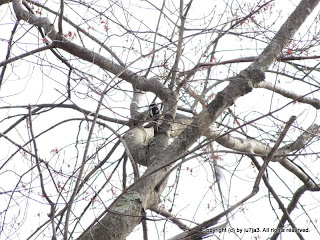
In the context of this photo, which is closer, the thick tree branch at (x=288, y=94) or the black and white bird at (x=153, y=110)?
the black and white bird at (x=153, y=110)

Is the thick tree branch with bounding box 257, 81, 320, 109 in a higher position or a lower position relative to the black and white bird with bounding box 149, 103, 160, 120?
higher

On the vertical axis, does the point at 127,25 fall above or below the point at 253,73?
above

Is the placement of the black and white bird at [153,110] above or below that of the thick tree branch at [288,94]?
below

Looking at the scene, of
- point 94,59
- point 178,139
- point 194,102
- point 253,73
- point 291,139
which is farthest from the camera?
point 291,139

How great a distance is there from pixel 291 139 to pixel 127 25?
1723mm

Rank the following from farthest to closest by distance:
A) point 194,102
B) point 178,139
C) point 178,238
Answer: point 194,102
point 178,139
point 178,238

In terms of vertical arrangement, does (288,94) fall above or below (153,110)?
above

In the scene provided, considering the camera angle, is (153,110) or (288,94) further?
(288,94)

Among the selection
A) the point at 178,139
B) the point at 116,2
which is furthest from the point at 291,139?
the point at 116,2

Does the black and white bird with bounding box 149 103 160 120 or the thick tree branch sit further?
the thick tree branch

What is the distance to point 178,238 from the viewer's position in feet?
6.48

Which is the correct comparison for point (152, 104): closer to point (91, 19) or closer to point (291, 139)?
point (91, 19)

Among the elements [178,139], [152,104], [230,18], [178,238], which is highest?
[230,18]

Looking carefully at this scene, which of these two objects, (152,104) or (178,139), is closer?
(178,139)
